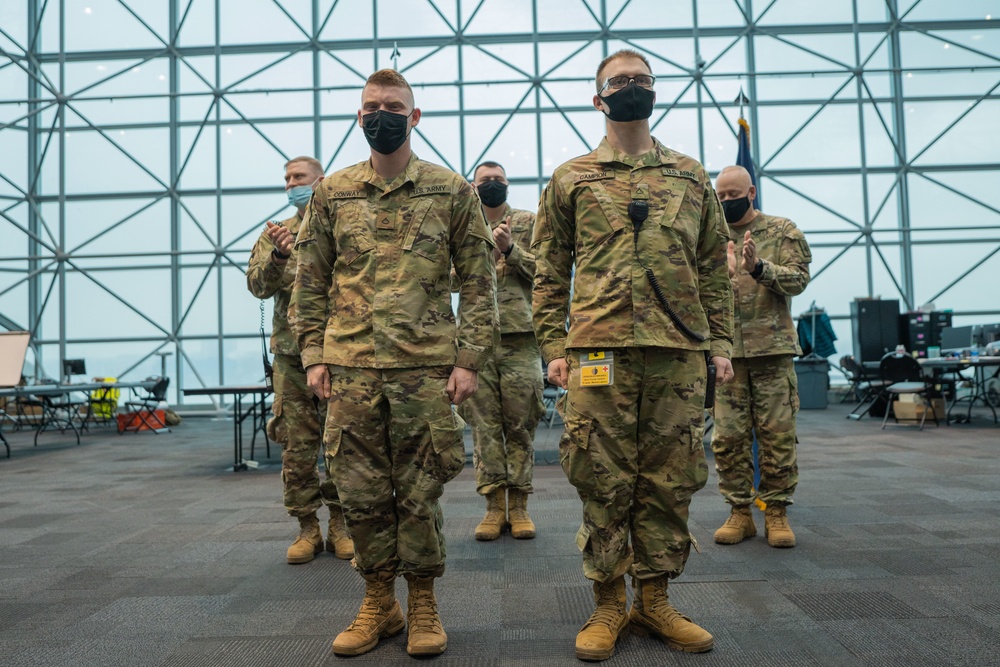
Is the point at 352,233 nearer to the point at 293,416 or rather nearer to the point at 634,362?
the point at 634,362

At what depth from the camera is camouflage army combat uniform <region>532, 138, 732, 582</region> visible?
6.91 feet

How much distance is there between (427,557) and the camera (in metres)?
2.12

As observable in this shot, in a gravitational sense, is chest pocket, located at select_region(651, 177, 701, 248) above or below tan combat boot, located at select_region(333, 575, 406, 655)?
above

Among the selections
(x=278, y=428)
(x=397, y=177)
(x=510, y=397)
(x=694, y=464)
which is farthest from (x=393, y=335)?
(x=510, y=397)

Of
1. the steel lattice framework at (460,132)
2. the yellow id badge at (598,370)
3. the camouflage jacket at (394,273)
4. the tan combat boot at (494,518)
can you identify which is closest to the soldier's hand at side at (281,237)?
the camouflage jacket at (394,273)

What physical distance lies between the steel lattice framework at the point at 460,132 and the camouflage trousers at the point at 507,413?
9622 millimetres

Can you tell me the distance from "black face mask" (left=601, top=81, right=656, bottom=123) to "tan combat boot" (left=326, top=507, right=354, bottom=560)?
2004mm

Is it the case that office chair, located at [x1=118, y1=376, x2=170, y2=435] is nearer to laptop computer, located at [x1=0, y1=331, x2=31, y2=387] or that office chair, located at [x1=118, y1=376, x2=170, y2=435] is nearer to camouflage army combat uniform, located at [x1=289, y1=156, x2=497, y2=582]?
laptop computer, located at [x1=0, y1=331, x2=31, y2=387]

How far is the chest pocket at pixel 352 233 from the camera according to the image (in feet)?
7.13

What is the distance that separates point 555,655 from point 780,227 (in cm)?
230

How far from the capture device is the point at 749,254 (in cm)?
301

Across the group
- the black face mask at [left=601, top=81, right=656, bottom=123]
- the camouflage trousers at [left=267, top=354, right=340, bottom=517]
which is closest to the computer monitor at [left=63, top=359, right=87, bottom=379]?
the camouflage trousers at [left=267, top=354, right=340, bottom=517]

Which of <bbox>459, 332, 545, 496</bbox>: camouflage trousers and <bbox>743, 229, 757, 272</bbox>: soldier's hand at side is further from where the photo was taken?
<bbox>459, 332, 545, 496</bbox>: camouflage trousers

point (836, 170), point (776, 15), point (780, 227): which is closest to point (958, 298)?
point (836, 170)
